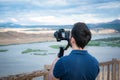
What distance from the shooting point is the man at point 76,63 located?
176cm

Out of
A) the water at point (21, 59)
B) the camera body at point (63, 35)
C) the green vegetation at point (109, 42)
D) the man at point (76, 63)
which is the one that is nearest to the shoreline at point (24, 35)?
the water at point (21, 59)

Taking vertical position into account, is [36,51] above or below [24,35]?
below

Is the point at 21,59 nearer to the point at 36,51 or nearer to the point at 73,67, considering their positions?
the point at 36,51

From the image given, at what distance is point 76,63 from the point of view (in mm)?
1765

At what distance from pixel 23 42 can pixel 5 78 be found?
254 cm

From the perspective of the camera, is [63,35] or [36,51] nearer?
[63,35]

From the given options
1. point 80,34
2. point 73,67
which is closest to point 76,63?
point 73,67

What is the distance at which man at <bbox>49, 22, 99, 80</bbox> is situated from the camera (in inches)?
69.4

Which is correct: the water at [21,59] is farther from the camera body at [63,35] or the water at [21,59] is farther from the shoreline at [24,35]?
the camera body at [63,35]

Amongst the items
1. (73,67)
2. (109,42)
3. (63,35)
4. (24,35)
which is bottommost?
(109,42)

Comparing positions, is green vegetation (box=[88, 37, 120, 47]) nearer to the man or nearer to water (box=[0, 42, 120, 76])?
water (box=[0, 42, 120, 76])

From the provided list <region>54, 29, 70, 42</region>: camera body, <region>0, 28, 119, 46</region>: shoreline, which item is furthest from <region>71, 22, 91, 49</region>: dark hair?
<region>0, 28, 119, 46</region>: shoreline

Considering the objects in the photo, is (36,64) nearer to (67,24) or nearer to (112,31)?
(67,24)

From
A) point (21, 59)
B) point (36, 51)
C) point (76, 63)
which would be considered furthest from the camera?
point (36, 51)
